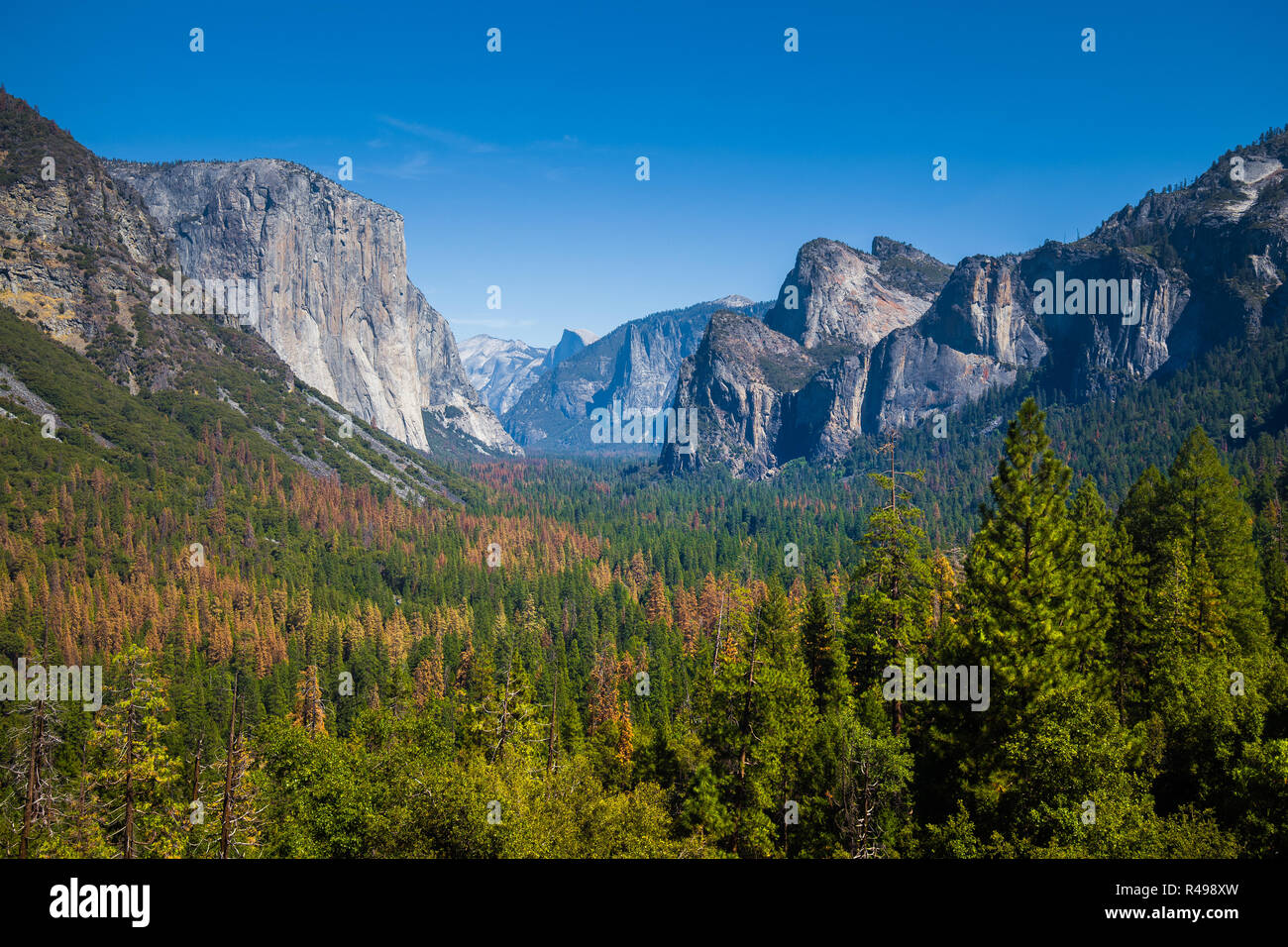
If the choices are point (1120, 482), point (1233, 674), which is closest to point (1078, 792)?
point (1233, 674)

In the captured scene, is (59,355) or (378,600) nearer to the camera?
(378,600)

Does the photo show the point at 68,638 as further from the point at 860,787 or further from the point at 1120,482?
the point at 1120,482

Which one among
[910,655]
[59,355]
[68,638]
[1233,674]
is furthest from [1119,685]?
[59,355]

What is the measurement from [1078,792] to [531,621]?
290 ft

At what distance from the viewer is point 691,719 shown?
37.9m

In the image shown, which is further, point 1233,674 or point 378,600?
point 378,600

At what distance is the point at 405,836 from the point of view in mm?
22406

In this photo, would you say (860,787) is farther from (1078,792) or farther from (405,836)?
(405,836)

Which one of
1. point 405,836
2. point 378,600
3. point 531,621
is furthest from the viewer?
point 378,600

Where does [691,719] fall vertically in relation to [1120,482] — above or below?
below
